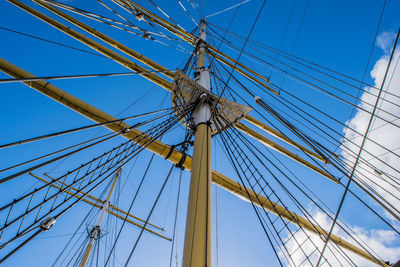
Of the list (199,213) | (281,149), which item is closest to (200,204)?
(199,213)

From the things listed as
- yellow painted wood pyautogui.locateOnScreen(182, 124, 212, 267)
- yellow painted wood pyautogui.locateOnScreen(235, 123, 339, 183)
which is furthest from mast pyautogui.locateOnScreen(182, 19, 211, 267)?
yellow painted wood pyautogui.locateOnScreen(235, 123, 339, 183)

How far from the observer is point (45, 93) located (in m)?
5.14

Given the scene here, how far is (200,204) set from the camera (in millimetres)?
2314

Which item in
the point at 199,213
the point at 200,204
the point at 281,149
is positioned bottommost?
the point at 199,213

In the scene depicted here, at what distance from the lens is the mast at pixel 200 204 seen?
1894 millimetres

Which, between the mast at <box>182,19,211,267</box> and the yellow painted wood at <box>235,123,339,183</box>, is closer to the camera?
the mast at <box>182,19,211,267</box>

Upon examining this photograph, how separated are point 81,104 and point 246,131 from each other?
18.7 feet

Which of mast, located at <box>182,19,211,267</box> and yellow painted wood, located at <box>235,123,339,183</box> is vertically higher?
yellow painted wood, located at <box>235,123,339,183</box>

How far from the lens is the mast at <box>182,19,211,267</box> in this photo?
1894 millimetres

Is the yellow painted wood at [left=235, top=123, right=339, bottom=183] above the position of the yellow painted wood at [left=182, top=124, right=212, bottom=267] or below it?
above

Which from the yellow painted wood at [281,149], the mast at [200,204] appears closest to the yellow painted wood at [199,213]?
the mast at [200,204]

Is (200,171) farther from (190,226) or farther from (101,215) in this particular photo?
(101,215)

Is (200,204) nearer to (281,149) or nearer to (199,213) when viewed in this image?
(199,213)

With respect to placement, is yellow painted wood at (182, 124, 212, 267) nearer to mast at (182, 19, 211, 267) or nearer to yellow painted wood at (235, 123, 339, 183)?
mast at (182, 19, 211, 267)
